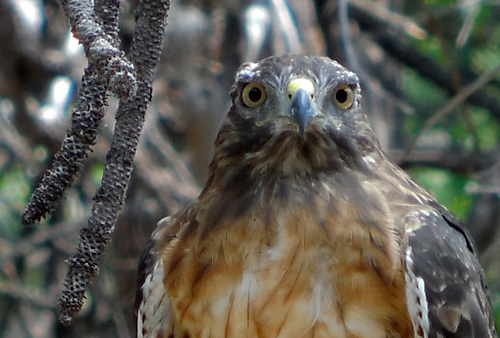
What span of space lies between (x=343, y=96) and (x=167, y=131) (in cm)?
273

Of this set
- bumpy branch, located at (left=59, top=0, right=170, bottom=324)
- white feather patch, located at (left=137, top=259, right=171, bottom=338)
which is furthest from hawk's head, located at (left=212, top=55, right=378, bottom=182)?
bumpy branch, located at (left=59, top=0, right=170, bottom=324)

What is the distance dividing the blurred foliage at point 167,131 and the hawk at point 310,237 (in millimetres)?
1538

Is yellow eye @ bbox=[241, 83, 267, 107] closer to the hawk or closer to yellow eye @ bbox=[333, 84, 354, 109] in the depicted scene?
the hawk

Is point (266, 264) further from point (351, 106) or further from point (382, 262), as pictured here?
point (351, 106)

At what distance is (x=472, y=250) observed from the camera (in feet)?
10.9

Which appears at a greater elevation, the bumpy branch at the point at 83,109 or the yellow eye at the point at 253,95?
the yellow eye at the point at 253,95

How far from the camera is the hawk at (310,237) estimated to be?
277 centimetres

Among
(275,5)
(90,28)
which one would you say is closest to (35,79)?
(275,5)

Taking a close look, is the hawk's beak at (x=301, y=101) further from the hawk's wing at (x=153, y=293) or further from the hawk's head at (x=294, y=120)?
the hawk's wing at (x=153, y=293)

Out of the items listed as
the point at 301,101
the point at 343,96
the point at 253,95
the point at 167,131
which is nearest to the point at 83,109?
the point at 301,101

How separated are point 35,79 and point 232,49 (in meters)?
1.25

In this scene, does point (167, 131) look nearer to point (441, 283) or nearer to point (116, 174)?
point (441, 283)

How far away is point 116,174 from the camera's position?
147 cm

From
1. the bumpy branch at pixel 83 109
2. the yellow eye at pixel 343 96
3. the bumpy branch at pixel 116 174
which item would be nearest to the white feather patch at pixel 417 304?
the yellow eye at pixel 343 96
